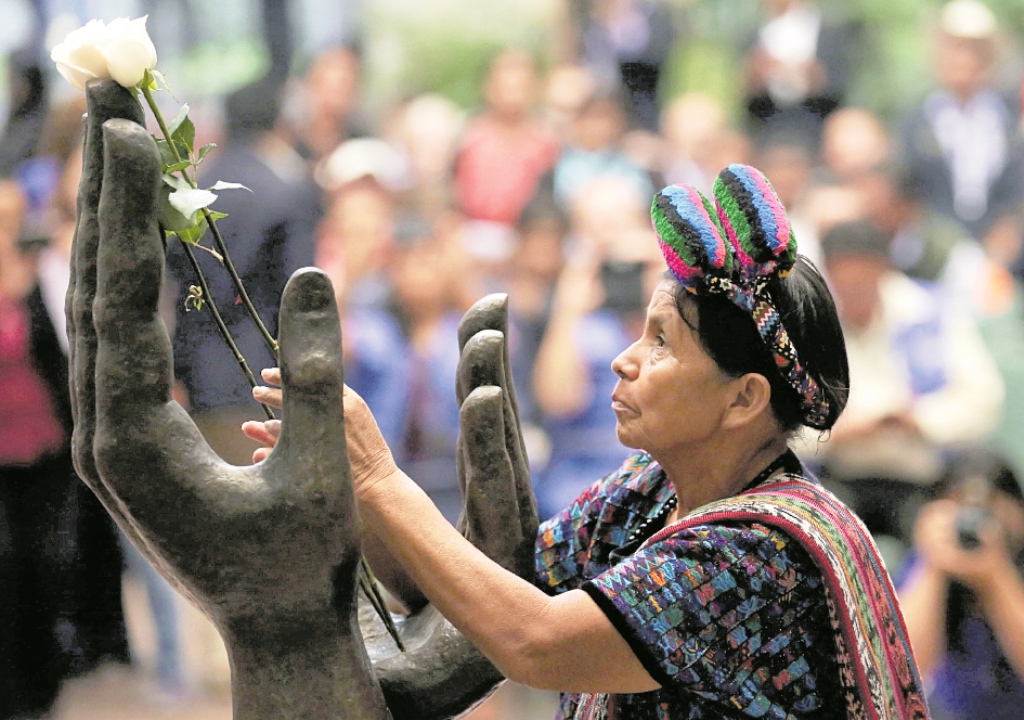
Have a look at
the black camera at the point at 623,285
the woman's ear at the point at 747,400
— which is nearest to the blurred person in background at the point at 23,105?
the black camera at the point at 623,285

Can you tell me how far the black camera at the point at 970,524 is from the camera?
3.67 meters

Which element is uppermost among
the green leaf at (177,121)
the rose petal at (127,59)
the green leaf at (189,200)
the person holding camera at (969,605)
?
the rose petal at (127,59)

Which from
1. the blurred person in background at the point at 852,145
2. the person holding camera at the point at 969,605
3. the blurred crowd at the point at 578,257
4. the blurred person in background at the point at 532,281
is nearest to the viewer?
the person holding camera at the point at 969,605

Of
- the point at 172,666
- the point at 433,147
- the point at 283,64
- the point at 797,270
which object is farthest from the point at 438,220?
the point at 797,270

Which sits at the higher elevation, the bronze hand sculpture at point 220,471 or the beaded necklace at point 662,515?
the bronze hand sculpture at point 220,471

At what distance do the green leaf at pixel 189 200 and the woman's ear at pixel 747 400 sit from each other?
664 mm

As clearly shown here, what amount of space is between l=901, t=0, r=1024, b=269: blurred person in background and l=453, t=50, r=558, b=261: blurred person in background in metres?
1.28

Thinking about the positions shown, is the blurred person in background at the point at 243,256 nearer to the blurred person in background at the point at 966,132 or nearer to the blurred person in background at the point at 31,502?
the blurred person in background at the point at 31,502

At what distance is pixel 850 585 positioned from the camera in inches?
57.2

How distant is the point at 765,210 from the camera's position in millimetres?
1449

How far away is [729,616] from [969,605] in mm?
2368

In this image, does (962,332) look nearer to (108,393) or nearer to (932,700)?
(932,700)

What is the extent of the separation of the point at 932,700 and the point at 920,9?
91.1 inches

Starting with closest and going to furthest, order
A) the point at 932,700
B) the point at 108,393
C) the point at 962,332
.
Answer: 1. the point at 108,393
2. the point at 932,700
3. the point at 962,332
